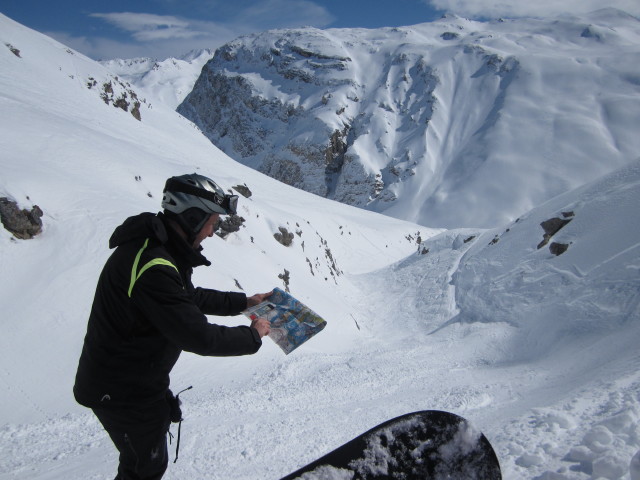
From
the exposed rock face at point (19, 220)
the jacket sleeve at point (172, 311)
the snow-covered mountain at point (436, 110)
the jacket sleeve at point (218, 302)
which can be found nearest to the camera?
the jacket sleeve at point (172, 311)

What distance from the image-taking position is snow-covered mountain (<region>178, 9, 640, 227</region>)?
96.7m

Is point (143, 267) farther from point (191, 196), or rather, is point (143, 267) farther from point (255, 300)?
point (255, 300)

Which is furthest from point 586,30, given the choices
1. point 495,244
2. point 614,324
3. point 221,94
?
point 614,324

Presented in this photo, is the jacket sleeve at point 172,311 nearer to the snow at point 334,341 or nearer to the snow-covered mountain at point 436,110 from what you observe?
the snow at point 334,341

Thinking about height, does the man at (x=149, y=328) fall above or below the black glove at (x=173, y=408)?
above

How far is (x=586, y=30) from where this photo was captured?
14325cm

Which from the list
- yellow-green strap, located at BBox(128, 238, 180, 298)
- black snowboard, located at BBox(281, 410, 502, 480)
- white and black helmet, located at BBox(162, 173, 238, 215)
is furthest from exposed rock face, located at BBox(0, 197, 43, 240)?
black snowboard, located at BBox(281, 410, 502, 480)

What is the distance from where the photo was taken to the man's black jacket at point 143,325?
257cm

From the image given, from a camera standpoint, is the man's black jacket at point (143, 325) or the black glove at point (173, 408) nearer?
the man's black jacket at point (143, 325)

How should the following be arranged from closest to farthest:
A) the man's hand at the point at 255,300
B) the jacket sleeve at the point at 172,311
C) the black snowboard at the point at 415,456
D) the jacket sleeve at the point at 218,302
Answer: the jacket sleeve at the point at 172,311
the black snowboard at the point at 415,456
the jacket sleeve at the point at 218,302
the man's hand at the point at 255,300

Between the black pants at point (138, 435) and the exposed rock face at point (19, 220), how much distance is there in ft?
29.7

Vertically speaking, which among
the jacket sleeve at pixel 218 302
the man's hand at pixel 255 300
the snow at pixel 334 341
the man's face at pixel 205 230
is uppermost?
the man's face at pixel 205 230

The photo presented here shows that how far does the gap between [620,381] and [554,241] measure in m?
12.3

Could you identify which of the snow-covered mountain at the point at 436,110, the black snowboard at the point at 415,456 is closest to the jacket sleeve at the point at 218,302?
the black snowboard at the point at 415,456
